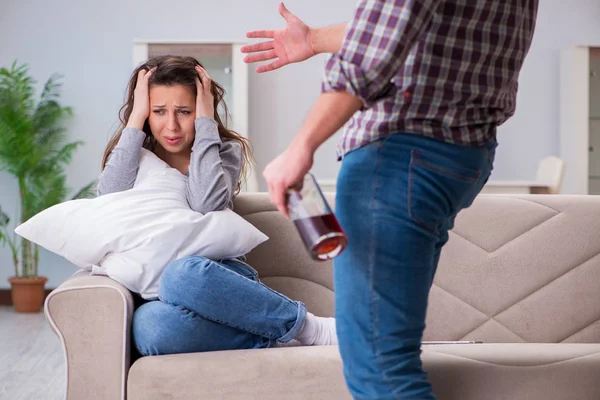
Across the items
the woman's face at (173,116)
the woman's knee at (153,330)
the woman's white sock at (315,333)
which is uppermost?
the woman's face at (173,116)

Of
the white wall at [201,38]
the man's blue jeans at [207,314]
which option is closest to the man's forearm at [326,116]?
the man's blue jeans at [207,314]

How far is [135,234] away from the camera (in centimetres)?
194

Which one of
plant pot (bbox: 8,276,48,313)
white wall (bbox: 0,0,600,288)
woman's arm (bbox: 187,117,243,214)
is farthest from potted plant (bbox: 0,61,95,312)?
woman's arm (bbox: 187,117,243,214)

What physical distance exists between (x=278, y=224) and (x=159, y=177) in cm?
37

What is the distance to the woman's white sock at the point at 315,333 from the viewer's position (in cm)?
190

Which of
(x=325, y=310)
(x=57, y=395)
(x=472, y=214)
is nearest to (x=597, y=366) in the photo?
(x=472, y=214)

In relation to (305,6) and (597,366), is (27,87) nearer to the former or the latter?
(305,6)

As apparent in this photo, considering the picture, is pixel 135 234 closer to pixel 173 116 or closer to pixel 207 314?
pixel 207 314

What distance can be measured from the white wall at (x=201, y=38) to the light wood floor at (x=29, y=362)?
1.32m

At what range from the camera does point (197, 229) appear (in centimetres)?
197

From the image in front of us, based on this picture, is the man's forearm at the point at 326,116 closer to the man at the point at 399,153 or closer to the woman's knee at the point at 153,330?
the man at the point at 399,153

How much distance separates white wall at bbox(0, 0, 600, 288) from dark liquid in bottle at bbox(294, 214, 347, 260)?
4.83m

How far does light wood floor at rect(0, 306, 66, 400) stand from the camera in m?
2.89

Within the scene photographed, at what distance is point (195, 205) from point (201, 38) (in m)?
4.14
